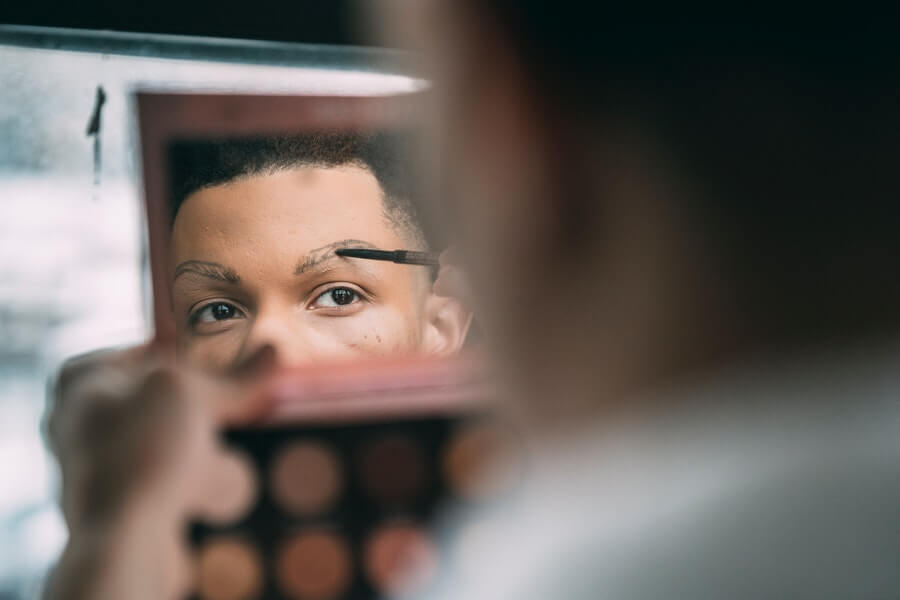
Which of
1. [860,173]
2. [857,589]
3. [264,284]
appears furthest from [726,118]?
[264,284]

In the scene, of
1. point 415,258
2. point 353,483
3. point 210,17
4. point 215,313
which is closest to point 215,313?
point 215,313

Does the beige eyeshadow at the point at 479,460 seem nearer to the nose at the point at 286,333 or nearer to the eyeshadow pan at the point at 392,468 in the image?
the eyeshadow pan at the point at 392,468

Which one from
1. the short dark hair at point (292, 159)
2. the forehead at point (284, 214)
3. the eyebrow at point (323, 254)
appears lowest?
the eyebrow at point (323, 254)

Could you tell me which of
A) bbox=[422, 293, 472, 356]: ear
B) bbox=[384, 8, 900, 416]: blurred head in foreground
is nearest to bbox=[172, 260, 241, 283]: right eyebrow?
bbox=[422, 293, 472, 356]: ear

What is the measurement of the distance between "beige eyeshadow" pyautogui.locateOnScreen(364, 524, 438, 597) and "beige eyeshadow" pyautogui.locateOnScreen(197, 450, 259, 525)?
0.07 meters

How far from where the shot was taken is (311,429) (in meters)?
0.40

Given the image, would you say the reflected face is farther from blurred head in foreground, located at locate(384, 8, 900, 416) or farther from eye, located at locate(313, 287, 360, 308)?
blurred head in foreground, located at locate(384, 8, 900, 416)

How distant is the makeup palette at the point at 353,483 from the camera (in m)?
0.39

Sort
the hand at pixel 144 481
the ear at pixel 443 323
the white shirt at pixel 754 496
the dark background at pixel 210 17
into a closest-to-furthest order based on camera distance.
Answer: the white shirt at pixel 754 496
the hand at pixel 144 481
the ear at pixel 443 323
the dark background at pixel 210 17

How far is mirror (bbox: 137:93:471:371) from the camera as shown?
88cm

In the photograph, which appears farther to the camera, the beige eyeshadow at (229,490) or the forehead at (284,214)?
the forehead at (284,214)

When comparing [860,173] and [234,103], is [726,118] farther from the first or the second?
[234,103]

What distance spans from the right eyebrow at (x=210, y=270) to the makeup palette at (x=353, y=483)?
1.63 feet

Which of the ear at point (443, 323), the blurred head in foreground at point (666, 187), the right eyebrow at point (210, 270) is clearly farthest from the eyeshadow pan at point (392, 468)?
the right eyebrow at point (210, 270)
